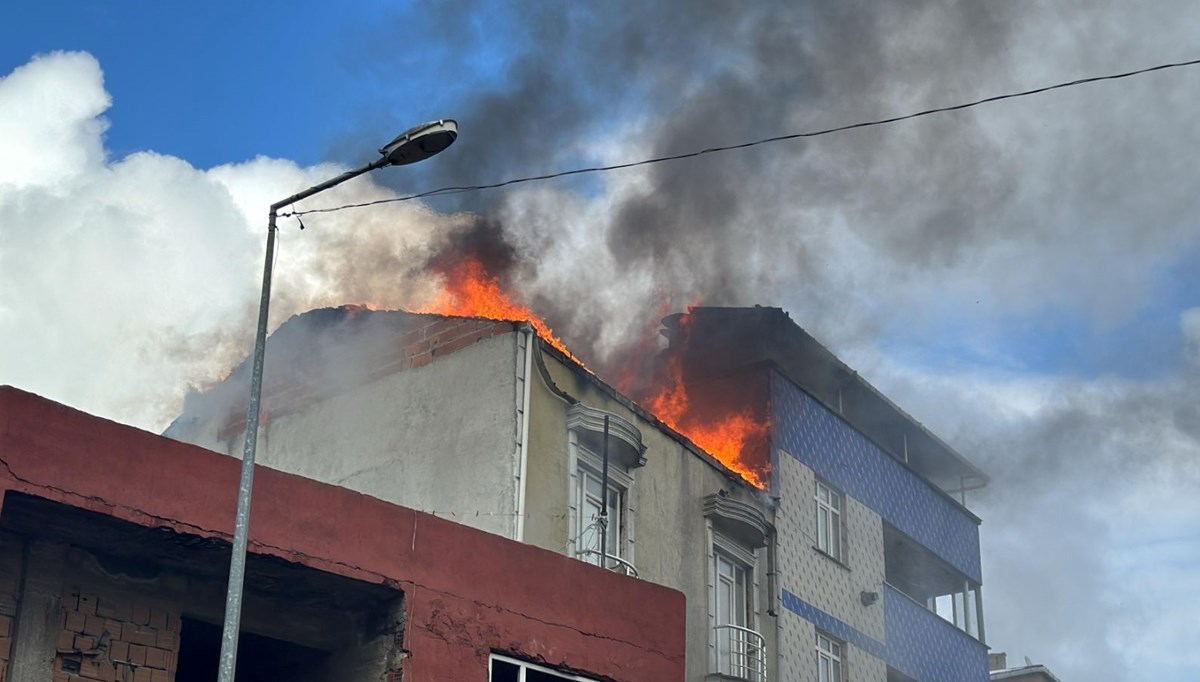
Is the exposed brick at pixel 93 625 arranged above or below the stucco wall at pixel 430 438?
below

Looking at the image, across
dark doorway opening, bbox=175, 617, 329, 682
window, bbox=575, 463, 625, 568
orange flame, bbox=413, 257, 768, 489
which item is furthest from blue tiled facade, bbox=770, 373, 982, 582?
dark doorway opening, bbox=175, 617, 329, 682

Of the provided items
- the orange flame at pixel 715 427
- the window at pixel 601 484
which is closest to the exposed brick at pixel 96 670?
the window at pixel 601 484

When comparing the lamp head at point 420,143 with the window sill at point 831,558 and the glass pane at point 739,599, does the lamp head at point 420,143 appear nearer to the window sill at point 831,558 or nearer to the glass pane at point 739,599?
the glass pane at point 739,599

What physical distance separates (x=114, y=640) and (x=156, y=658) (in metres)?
0.45

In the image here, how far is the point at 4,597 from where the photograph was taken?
1161cm

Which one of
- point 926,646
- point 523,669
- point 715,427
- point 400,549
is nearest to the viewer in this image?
point 400,549

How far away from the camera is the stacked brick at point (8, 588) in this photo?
1145 centimetres

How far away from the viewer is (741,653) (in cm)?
2114

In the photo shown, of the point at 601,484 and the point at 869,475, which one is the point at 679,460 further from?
the point at 869,475

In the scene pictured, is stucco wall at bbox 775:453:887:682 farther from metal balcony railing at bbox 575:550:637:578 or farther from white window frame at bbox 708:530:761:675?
metal balcony railing at bbox 575:550:637:578

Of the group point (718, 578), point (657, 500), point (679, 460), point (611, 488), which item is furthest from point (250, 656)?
point (718, 578)

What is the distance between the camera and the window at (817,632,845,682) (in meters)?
24.7

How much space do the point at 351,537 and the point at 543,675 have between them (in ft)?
9.10

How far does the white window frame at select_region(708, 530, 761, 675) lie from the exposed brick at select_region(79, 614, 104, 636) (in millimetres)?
10449
